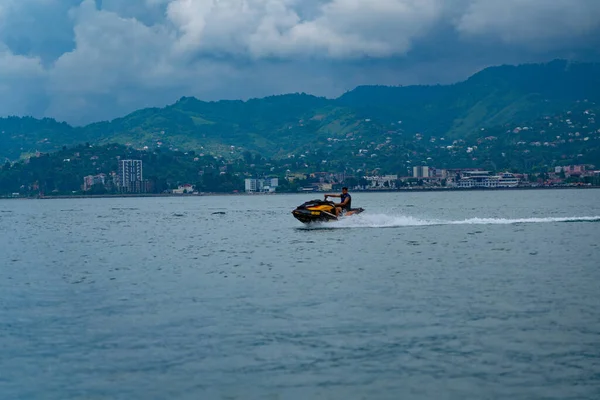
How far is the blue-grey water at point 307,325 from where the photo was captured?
17.9 meters

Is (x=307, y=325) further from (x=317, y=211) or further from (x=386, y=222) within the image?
(x=386, y=222)

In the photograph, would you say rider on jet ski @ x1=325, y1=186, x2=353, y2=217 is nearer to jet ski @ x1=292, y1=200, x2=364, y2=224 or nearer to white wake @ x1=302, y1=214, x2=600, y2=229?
jet ski @ x1=292, y1=200, x2=364, y2=224

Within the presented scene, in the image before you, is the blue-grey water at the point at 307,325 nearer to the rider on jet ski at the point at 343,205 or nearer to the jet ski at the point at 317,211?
the jet ski at the point at 317,211

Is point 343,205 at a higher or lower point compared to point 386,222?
higher

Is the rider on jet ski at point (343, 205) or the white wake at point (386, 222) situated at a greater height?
the rider on jet ski at point (343, 205)

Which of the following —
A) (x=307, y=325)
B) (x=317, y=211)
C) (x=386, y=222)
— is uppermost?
(x=317, y=211)

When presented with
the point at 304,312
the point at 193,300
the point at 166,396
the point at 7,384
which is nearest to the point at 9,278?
the point at 193,300

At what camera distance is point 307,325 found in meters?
23.4

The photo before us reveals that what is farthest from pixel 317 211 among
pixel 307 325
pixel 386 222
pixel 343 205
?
pixel 307 325

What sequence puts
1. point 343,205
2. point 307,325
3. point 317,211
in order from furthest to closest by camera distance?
point 343,205 < point 317,211 < point 307,325

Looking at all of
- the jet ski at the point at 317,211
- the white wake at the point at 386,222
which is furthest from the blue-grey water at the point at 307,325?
the white wake at the point at 386,222

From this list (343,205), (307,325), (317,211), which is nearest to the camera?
(307,325)

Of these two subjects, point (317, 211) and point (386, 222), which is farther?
point (386, 222)

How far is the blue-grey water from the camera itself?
17875 mm
